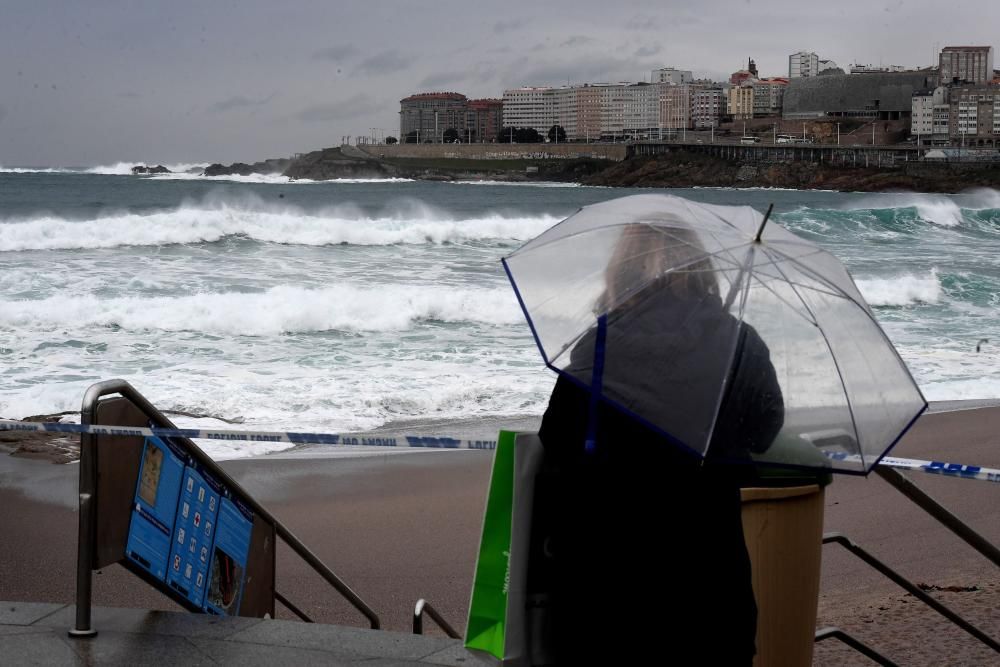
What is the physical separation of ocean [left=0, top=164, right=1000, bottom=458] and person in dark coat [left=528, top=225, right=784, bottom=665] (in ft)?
1.45

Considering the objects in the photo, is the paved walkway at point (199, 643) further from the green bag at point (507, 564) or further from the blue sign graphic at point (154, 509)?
the green bag at point (507, 564)

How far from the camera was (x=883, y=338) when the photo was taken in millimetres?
2748

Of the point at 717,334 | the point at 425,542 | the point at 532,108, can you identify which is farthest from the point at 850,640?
the point at 532,108

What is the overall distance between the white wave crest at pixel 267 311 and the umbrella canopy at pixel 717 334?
13505mm

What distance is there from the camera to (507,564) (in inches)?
96.3

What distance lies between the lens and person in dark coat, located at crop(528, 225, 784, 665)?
2.12 metres

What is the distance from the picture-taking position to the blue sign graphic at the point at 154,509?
11.2 feet

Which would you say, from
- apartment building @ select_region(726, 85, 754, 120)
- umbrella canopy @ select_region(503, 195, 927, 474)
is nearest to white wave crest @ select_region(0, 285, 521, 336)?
umbrella canopy @ select_region(503, 195, 927, 474)

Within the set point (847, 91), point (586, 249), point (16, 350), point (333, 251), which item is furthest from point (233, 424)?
point (847, 91)

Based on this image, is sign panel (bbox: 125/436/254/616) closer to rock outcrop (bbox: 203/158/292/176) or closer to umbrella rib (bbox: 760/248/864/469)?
umbrella rib (bbox: 760/248/864/469)

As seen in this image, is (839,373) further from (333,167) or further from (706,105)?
(706,105)

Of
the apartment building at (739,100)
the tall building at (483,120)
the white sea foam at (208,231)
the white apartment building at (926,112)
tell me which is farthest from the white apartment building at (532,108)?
the white sea foam at (208,231)

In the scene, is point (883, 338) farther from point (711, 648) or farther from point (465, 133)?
point (465, 133)

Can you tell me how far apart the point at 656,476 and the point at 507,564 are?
48 centimetres
